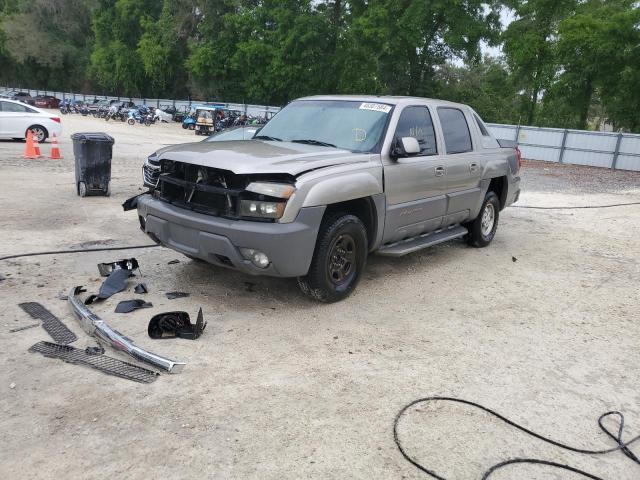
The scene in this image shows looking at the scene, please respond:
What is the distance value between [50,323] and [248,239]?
1675mm

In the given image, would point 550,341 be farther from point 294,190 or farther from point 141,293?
point 141,293

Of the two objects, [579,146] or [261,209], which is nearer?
[261,209]

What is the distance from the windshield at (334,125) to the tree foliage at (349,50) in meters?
27.4

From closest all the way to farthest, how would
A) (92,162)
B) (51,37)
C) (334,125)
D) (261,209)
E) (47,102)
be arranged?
(261,209), (334,125), (92,162), (47,102), (51,37)

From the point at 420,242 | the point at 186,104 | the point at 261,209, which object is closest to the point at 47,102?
the point at 186,104

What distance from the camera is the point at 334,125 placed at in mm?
5723

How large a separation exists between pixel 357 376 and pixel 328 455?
0.91m

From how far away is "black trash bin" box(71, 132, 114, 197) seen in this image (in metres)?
9.46

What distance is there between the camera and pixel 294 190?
4.48 metres

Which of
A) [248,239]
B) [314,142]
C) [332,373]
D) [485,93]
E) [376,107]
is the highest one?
[485,93]

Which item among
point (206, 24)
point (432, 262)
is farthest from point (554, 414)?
point (206, 24)

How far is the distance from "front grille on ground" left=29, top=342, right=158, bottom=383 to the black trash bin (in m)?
6.17

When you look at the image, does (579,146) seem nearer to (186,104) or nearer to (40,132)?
(40,132)

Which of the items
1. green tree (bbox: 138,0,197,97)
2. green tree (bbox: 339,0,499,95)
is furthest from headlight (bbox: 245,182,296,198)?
green tree (bbox: 138,0,197,97)
